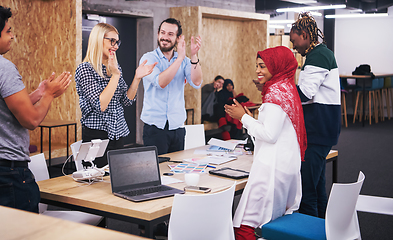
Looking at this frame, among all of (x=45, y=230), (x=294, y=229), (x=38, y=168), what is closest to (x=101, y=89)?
(x=38, y=168)

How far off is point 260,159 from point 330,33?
1238 cm

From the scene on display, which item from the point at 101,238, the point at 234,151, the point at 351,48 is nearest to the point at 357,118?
the point at 351,48

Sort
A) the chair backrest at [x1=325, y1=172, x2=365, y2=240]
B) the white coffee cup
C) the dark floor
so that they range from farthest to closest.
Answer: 1. the dark floor
2. the white coffee cup
3. the chair backrest at [x1=325, y1=172, x2=365, y2=240]

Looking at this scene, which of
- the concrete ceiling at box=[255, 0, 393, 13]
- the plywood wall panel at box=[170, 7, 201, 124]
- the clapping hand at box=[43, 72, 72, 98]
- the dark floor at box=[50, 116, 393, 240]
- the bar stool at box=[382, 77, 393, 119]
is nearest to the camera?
the clapping hand at box=[43, 72, 72, 98]

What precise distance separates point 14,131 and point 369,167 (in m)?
5.49

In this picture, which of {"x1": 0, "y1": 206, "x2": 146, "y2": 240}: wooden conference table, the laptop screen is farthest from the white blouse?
{"x1": 0, "y1": 206, "x2": 146, "y2": 240}: wooden conference table

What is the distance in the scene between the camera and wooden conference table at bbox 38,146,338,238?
1.83 metres

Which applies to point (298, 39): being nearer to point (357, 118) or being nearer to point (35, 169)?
point (35, 169)

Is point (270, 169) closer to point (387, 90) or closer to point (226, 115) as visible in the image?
point (226, 115)

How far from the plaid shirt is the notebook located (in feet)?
1.88

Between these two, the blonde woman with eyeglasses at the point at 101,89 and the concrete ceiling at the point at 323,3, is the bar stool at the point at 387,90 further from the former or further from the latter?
the blonde woman with eyeglasses at the point at 101,89

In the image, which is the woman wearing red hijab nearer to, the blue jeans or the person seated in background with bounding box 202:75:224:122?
the blue jeans

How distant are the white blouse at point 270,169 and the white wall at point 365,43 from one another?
11.7m

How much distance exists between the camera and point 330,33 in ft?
44.2
